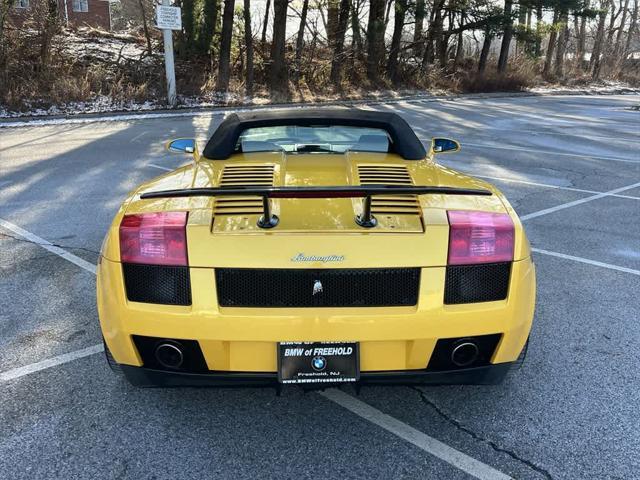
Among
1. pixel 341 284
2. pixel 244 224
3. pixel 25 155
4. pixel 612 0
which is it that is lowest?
pixel 25 155

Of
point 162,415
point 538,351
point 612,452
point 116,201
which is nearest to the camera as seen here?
point 612,452

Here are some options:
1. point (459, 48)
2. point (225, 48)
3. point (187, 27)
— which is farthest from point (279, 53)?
point (459, 48)

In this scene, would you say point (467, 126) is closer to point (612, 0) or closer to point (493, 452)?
point (493, 452)

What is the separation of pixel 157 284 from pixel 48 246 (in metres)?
3.42

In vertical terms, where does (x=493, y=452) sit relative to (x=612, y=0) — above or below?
below

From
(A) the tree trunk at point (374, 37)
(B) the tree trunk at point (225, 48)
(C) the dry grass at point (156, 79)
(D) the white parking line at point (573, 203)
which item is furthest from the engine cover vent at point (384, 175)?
(A) the tree trunk at point (374, 37)

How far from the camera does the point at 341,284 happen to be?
7.09ft

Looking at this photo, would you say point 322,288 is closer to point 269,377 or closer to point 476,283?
point 269,377

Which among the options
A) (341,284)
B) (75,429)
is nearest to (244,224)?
(341,284)

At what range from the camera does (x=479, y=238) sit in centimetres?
224

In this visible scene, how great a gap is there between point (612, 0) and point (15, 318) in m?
58.6

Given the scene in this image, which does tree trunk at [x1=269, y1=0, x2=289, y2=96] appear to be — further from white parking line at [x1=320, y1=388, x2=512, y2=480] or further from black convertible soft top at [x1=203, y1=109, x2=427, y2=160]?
white parking line at [x1=320, y1=388, x2=512, y2=480]

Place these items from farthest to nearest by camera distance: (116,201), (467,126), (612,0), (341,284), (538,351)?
1. (612,0)
2. (467,126)
3. (116,201)
4. (538,351)
5. (341,284)

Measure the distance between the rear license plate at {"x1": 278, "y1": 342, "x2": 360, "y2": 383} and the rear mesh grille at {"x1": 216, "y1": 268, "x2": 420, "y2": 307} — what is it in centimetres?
16
